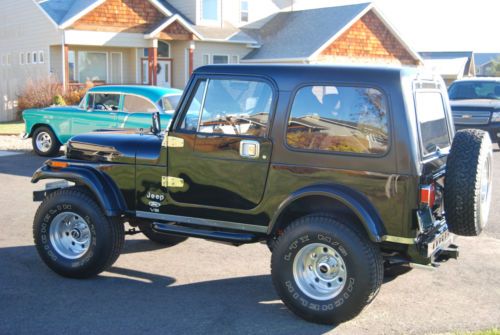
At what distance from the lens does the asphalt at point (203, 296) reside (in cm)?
500

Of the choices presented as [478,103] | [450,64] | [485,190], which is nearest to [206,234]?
[485,190]

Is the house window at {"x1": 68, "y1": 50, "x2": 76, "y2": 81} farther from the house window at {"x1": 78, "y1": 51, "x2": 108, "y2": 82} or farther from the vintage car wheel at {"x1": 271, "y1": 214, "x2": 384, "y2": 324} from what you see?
the vintage car wheel at {"x1": 271, "y1": 214, "x2": 384, "y2": 324}

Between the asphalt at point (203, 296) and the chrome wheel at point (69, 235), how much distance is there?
0.28 meters

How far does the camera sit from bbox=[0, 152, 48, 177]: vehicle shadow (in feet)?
42.6

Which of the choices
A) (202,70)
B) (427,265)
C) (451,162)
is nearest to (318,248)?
(427,265)

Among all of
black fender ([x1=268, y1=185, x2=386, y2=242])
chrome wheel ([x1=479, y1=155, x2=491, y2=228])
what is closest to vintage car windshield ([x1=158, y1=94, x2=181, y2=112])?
black fender ([x1=268, y1=185, x2=386, y2=242])

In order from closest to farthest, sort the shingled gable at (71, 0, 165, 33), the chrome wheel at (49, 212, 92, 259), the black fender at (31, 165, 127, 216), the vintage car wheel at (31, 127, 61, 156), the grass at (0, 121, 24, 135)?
the black fender at (31, 165, 127, 216), the chrome wheel at (49, 212, 92, 259), the vintage car wheel at (31, 127, 61, 156), the grass at (0, 121, 24, 135), the shingled gable at (71, 0, 165, 33)

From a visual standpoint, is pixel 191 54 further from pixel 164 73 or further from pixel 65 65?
pixel 65 65

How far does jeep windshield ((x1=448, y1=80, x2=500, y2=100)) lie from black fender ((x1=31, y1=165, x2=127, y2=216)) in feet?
45.5

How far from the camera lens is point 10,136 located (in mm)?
19797

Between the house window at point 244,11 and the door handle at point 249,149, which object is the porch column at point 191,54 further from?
the door handle at point 249,149

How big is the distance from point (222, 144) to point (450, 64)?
46.3 metres

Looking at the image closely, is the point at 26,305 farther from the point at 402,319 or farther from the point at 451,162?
the point at 451,162

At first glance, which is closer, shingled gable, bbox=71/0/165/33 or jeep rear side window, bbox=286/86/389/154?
jeep rear side window, bbox=286/86/389/154
